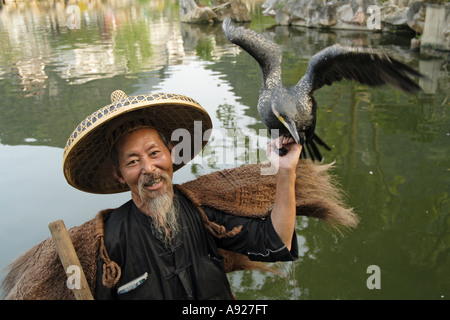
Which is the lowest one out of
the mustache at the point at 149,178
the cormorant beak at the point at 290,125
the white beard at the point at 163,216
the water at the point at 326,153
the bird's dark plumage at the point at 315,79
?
the water at the point at 326,153

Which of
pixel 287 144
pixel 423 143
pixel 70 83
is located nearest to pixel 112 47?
pixel 70 83

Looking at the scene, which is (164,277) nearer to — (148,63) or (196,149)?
(196,149)

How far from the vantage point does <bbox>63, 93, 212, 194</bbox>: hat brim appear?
151 cm

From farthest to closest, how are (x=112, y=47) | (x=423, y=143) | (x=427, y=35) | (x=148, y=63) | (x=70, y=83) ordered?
(x=112, y=47)
(x=148, y=63)
(x=427, y=35)
(x=70, y=83)
(x=423, y=143)

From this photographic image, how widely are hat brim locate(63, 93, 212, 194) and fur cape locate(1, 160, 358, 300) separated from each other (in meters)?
0.20

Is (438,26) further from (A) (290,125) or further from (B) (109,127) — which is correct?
(B) (109,127)

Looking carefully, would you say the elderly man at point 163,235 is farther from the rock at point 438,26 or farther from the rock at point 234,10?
the rock at point 234,10

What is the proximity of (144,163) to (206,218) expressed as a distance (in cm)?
35

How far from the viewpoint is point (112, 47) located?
1136cm

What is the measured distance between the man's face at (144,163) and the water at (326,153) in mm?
821

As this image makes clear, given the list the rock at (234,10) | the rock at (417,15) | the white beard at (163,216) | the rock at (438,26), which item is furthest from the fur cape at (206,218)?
the rock at (234,10)

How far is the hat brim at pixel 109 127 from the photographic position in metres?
1.51

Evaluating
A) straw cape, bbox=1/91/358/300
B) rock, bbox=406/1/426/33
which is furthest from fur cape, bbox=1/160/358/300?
rock, bbox=406/1/426/33
